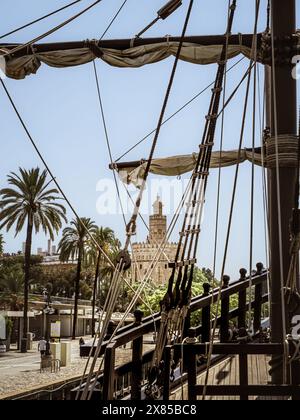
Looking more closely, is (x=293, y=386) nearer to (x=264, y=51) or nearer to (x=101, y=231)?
(x=264, y=51)

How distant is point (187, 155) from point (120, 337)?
27.5 feet

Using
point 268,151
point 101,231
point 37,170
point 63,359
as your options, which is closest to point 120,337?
point 268,151

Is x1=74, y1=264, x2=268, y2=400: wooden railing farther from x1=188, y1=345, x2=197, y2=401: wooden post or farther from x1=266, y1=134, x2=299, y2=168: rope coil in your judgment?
x1=266, y1=134, x2=299, y2=168: rope coil

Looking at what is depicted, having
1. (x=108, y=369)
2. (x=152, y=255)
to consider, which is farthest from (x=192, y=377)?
(x=152, y=255)

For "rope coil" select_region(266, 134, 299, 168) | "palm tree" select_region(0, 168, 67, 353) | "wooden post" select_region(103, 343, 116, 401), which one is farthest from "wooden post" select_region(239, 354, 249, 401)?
"palm tree" select_region(0, 168, 67, 353)

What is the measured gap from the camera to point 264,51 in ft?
19.1

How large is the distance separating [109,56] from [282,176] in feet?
15.3

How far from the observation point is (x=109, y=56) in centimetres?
942

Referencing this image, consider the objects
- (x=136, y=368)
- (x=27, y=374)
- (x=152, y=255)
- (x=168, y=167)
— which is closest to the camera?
(x=136, y=368)

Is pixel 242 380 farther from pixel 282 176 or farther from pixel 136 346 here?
pixel 282 176

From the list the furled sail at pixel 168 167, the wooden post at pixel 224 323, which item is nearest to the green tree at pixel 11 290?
the furled sail at pixel 168 167

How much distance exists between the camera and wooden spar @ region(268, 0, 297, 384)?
5.50 metres

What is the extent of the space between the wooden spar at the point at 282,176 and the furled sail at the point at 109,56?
3.19m

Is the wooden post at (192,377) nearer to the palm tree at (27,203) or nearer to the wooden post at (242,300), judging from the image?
the wooden post at (242,300)
